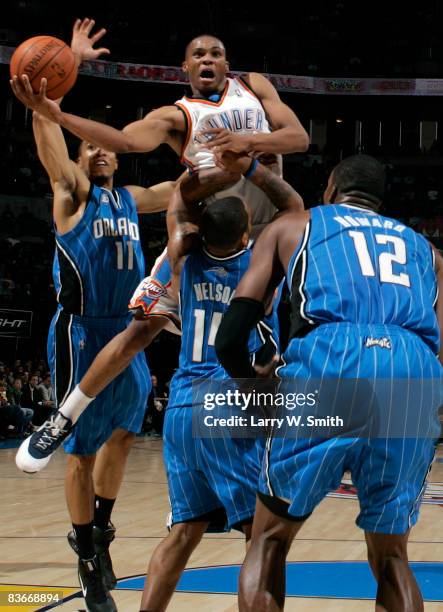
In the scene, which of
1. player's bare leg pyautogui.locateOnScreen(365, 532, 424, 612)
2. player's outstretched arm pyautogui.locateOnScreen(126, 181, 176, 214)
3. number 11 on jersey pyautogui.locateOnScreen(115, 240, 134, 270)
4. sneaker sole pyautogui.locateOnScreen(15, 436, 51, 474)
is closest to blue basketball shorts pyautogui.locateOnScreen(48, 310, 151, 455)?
number 11 on jersey pyautogui.locateOnScreen(115, 240, 134, 270)

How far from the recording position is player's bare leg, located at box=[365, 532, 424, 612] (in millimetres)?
2641

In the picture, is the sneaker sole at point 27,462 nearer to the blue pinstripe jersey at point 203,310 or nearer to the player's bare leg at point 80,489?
the player's bare leg at point 80,489

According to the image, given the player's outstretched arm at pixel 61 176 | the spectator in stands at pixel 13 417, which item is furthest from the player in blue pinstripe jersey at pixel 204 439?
the spectator in stands at pixel 13 417

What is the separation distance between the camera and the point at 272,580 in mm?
2623

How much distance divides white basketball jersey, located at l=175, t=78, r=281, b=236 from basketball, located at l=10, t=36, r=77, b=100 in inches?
23.9

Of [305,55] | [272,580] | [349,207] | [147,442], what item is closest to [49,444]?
[272,580]

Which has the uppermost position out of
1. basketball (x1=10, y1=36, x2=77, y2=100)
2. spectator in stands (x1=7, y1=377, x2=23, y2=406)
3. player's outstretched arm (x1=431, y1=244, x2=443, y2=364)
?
basketball (x1=10, y1=36, x2=77, y2=100)

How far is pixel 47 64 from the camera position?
4156 millimetres

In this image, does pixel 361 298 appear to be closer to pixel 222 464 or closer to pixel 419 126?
pixel 222 464

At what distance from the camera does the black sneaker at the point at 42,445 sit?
3879 millimetres

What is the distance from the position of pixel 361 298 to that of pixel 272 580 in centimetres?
93

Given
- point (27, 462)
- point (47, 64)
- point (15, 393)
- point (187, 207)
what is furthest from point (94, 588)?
point (15, 393)

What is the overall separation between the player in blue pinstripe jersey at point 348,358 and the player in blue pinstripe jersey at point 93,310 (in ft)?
6.60

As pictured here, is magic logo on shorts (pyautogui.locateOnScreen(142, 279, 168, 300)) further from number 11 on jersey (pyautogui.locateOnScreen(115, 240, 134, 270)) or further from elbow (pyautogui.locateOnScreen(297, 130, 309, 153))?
number 11 on jersey (pyautogui.locateOnScreen(115, 240, 134, 270))
